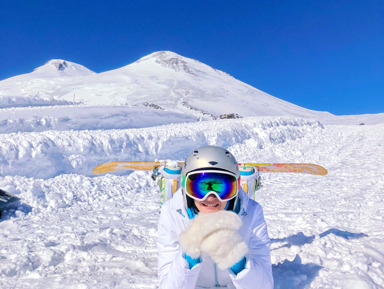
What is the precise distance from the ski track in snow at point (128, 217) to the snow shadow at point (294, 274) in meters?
0.01

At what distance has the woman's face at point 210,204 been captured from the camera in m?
2.00

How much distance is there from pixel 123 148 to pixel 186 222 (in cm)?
925

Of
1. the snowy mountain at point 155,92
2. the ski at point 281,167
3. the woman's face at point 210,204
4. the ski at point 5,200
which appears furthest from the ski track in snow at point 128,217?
the snowy mountain at point 155,92

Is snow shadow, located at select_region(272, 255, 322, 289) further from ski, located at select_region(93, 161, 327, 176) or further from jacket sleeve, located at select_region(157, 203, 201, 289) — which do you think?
jacket sleeve, located at select_region(157, 203, 201, 289)

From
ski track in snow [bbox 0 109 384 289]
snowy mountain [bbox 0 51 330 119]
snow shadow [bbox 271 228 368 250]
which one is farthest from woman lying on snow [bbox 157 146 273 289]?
snowy mountain [bbox 0 51 330 119]

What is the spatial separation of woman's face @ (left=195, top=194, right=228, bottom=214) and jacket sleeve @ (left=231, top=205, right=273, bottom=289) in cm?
37

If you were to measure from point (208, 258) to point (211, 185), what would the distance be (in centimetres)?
63

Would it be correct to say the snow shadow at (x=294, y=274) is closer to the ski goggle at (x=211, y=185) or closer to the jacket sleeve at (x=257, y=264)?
the jacket sleeve at (x=257, y=264)

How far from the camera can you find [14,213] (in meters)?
6.12

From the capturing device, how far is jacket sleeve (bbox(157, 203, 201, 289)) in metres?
1.72

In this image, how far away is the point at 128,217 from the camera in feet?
20.9

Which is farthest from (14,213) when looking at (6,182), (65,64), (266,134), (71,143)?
(65,64)

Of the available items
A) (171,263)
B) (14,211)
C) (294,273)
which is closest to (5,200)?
(14,211)

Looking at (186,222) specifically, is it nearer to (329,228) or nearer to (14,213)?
(329,228)
